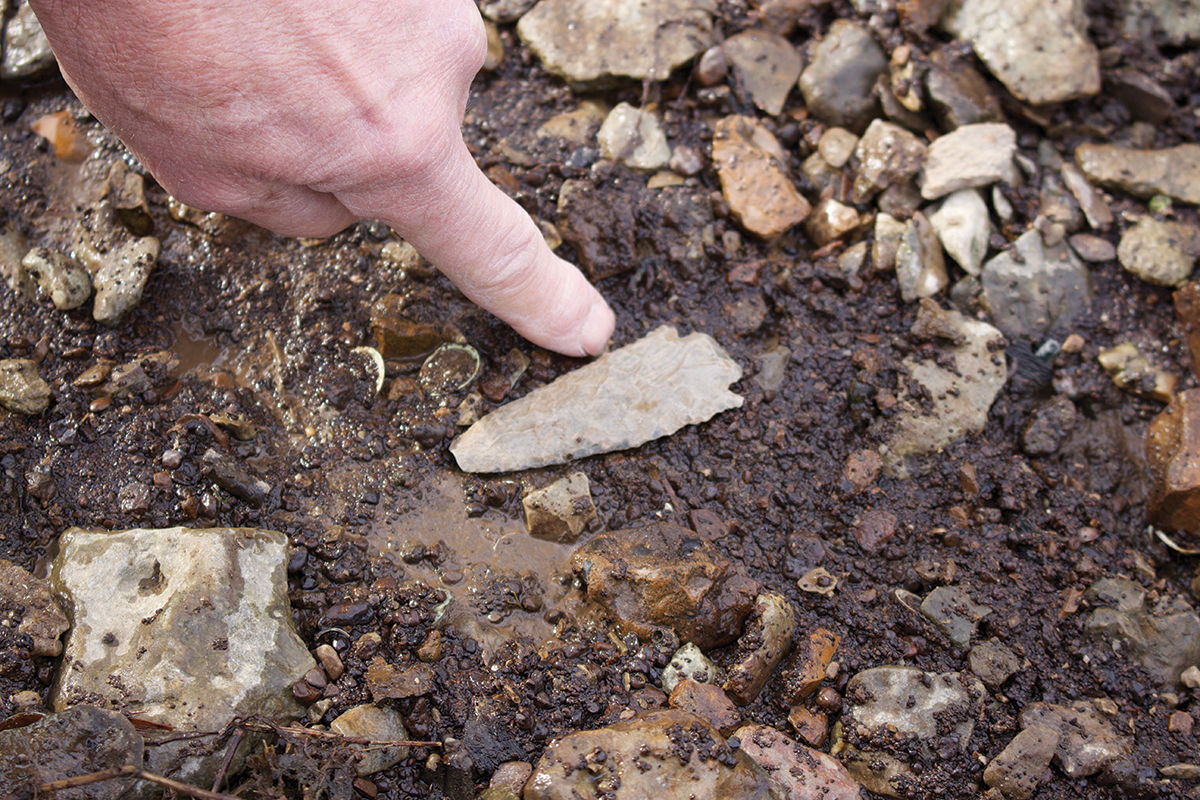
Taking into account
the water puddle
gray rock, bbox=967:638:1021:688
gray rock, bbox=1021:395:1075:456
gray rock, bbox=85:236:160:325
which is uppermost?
gray rock, bbox=85:236:160:325

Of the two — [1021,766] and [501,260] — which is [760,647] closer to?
[1021,766]

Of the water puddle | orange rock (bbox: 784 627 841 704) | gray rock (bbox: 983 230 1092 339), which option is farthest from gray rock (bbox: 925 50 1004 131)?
the water puddle

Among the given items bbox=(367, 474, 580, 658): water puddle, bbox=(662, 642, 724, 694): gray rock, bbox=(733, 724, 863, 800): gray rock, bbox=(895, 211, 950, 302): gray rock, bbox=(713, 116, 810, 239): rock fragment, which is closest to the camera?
bbox=(733, 724, 863, 800): gray rock

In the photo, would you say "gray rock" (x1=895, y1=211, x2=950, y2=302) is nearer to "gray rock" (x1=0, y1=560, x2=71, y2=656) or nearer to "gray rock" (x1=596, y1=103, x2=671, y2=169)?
"gray rock" (x1=596, y1=103, x2=671, y2=169)

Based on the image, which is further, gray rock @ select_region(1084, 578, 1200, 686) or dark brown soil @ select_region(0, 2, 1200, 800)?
gray rock @ select_region(1084, 578, 1200, 686)

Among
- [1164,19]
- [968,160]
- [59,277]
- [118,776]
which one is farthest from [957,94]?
[118,776]

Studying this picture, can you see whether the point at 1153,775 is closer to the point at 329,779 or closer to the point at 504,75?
the point at 329,779
